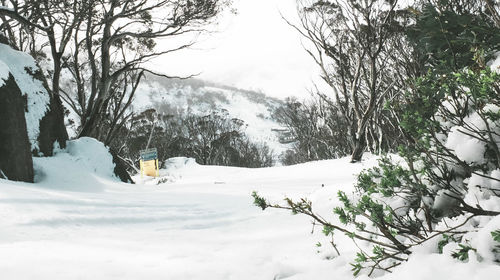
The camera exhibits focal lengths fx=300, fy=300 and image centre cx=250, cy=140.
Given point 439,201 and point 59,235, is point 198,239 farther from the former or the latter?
point 439,201

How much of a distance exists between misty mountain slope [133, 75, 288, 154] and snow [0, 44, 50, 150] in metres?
74.4

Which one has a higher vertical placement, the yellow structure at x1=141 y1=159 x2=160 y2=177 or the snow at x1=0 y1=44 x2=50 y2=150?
the snow at x1=0 y1=44 x2=50 y2=150

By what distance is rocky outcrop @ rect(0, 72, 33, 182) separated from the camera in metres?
4.24

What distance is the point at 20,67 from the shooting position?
6.09 metres

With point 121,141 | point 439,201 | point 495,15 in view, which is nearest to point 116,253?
point 439,201

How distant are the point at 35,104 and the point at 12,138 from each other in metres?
2.11

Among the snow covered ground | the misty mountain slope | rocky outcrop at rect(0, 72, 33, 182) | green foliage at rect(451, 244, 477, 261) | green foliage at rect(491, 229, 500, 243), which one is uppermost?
the misty mountain slope

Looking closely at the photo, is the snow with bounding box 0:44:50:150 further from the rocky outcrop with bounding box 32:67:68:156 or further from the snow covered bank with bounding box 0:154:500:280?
the snow covered bank with bounding box 0:154:500:280

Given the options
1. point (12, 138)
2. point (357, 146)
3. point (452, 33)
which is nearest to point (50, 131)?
point (12, 138)

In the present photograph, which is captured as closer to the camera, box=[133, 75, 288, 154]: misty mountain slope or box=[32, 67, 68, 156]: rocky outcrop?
box=[32, 67, 68, 156]: rocky outcrop

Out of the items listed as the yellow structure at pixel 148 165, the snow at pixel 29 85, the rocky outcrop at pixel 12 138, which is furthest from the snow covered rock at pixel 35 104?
the yellow structure at pixel 148 165

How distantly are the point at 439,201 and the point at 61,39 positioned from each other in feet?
32.8

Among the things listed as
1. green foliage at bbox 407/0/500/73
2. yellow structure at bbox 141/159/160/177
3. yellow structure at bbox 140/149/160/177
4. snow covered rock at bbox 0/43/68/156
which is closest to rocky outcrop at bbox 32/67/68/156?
snow covered rock at bbox 0/43/68/156

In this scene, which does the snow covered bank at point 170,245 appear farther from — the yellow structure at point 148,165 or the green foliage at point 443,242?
the yellow structure at point 148,165
